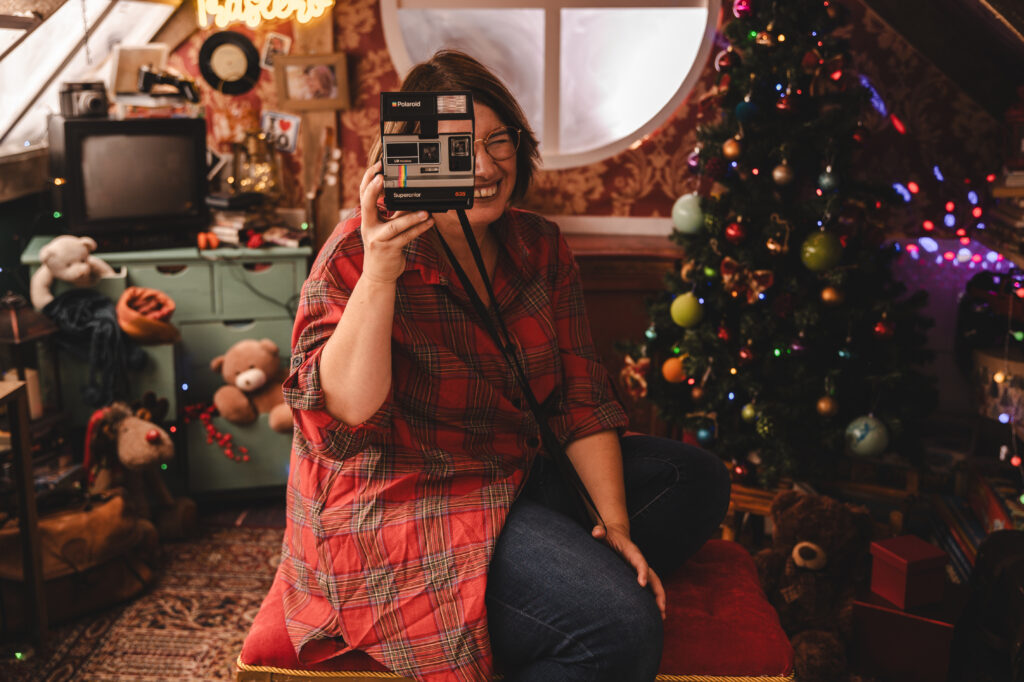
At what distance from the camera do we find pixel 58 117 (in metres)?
2.49

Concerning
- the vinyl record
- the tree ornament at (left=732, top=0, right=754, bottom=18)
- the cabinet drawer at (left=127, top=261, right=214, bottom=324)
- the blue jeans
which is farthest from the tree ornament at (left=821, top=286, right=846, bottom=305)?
the vinyl record

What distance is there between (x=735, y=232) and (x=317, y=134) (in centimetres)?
149

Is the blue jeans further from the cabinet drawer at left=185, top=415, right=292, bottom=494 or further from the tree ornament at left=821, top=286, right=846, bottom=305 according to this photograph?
the cabinet drawer at left=185, top=415, right=292, bottom=494

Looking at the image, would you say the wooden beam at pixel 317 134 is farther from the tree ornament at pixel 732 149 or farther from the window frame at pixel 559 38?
the tree ornament at pixel 732 149

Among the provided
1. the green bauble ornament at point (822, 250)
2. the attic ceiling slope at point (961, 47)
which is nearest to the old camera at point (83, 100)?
the green bauble ornament at point (822, 250)

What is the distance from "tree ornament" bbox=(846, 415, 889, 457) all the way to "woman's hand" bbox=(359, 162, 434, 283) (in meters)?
1.43

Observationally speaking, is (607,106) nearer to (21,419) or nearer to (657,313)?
(657,313)

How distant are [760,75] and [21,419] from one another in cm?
175

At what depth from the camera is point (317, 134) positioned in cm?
299

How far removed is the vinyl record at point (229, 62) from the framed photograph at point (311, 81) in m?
0.09

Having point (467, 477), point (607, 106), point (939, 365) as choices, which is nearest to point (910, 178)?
point (939, 365)

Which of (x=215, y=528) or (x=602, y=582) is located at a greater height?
(x=602, y=582)

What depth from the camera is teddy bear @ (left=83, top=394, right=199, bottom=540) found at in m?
2.29

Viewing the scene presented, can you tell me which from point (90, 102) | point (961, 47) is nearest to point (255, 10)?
point (90, 102)
